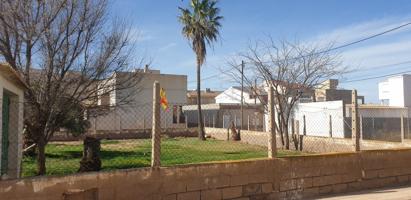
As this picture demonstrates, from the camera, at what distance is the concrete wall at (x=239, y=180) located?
273 inches

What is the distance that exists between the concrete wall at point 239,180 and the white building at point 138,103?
8.18 ft

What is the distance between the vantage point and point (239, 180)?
855 centimetres

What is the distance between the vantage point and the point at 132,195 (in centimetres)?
749

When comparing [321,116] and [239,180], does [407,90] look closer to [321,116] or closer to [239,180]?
[321,116]

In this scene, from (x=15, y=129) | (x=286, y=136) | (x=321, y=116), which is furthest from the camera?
(x=321, y=116)

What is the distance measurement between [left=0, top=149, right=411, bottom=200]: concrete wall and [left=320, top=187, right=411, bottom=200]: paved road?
32 centimetres

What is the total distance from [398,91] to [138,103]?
104 ft

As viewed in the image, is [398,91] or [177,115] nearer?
[398,91]

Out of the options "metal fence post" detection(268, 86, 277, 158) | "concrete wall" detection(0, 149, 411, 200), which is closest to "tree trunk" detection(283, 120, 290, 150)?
"concrete wall" detection(0, 149, 411, 200)

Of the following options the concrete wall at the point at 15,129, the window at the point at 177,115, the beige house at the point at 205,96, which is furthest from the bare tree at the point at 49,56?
the beige house at the point at 205,96

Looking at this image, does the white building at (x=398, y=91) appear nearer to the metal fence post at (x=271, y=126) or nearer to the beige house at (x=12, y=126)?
the metal fence post at (x=271, y=126)

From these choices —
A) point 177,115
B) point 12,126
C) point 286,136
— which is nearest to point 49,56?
point 12,126

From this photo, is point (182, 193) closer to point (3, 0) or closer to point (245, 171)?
point (245, 171)

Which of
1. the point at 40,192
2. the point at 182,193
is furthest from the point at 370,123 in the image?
the point at 40,192
